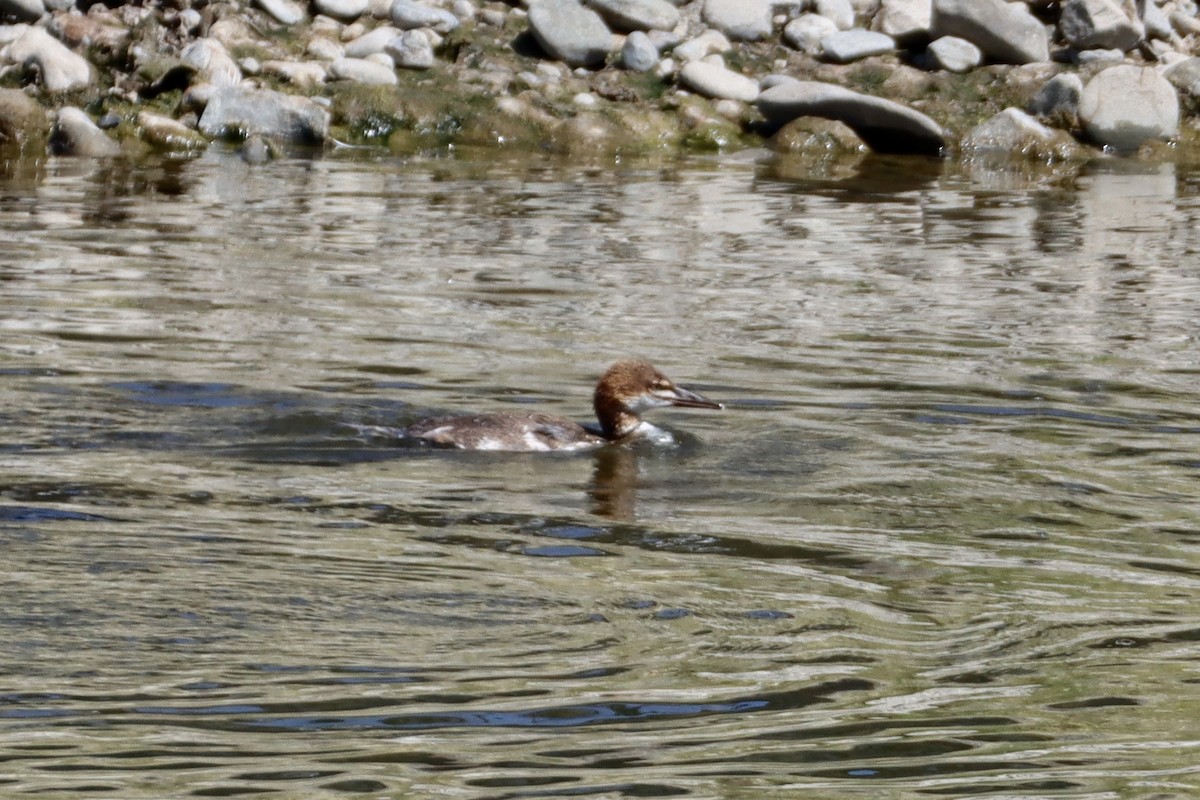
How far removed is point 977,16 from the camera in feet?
66.5

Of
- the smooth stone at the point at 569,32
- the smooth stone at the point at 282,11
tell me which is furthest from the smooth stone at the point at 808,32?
the smooth stone at the point at 282,11

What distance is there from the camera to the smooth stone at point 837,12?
2105cm

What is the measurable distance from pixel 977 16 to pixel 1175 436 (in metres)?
13.2

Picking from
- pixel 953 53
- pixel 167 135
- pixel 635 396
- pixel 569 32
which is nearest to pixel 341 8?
pixel 569 32

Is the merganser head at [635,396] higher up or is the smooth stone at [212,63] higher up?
the smooth stone at [212,63]

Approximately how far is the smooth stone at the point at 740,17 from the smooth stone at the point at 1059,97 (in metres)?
2.84

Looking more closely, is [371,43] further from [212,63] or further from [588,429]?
[588,429]

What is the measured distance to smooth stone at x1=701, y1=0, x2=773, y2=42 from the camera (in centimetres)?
2059

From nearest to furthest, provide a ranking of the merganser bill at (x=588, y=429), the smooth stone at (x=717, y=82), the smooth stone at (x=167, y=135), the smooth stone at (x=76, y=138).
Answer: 1. the merganser bill at (x=588, y=429)
2. the smooth stone at (x=76, y=138)
3. the smooth stone at (x=167, y=135)
4. the smooth stone at (x=717, y=82)

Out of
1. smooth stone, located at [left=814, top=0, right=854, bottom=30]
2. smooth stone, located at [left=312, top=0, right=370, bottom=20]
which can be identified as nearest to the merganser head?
smooth stone, located at [left=312, top=0, right=370, bottom=20]

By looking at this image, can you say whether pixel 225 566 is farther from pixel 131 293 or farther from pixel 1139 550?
pixel 131 293

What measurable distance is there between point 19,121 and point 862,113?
7903 millimetres

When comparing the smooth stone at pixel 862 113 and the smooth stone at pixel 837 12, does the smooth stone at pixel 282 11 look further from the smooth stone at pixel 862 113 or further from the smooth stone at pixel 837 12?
the smooth stone at pixel 837 12

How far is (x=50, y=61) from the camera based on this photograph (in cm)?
1859
